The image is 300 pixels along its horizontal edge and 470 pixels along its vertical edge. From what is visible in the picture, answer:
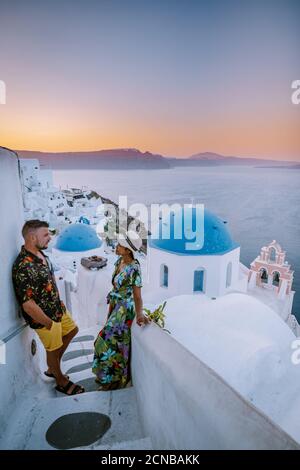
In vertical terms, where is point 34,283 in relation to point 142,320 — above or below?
above

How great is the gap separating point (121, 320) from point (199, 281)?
7.91 m

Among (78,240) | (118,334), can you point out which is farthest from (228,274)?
(118,334)

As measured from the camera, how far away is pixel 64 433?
1.99m

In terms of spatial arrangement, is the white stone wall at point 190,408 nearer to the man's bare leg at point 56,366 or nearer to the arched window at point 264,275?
the man's bare leg at point 56,366

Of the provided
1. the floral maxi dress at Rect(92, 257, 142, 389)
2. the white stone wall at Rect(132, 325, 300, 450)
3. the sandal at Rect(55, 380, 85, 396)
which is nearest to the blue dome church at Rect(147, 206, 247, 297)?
the floral maxi dress at Rect(92, 257, 142, 389)

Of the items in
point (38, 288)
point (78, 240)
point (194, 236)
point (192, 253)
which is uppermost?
point (38, 288)

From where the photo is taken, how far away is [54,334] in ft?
7.81

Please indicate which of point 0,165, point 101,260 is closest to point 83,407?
point 0,165

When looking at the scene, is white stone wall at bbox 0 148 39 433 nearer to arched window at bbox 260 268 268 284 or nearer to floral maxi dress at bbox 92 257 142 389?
floral maxi dress at bbox 92 257 142 389

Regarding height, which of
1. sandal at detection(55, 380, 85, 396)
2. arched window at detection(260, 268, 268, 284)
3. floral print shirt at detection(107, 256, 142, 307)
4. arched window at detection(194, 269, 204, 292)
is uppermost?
floral print shirt at detection(107, 256, 142, 307)

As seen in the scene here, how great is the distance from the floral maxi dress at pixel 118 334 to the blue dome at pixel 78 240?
380 inches

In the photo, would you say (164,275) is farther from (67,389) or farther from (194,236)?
(67,389)

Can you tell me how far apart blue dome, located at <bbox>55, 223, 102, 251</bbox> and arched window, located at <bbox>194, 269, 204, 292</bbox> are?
438 cm

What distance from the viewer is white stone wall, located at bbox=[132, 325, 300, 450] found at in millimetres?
1160
